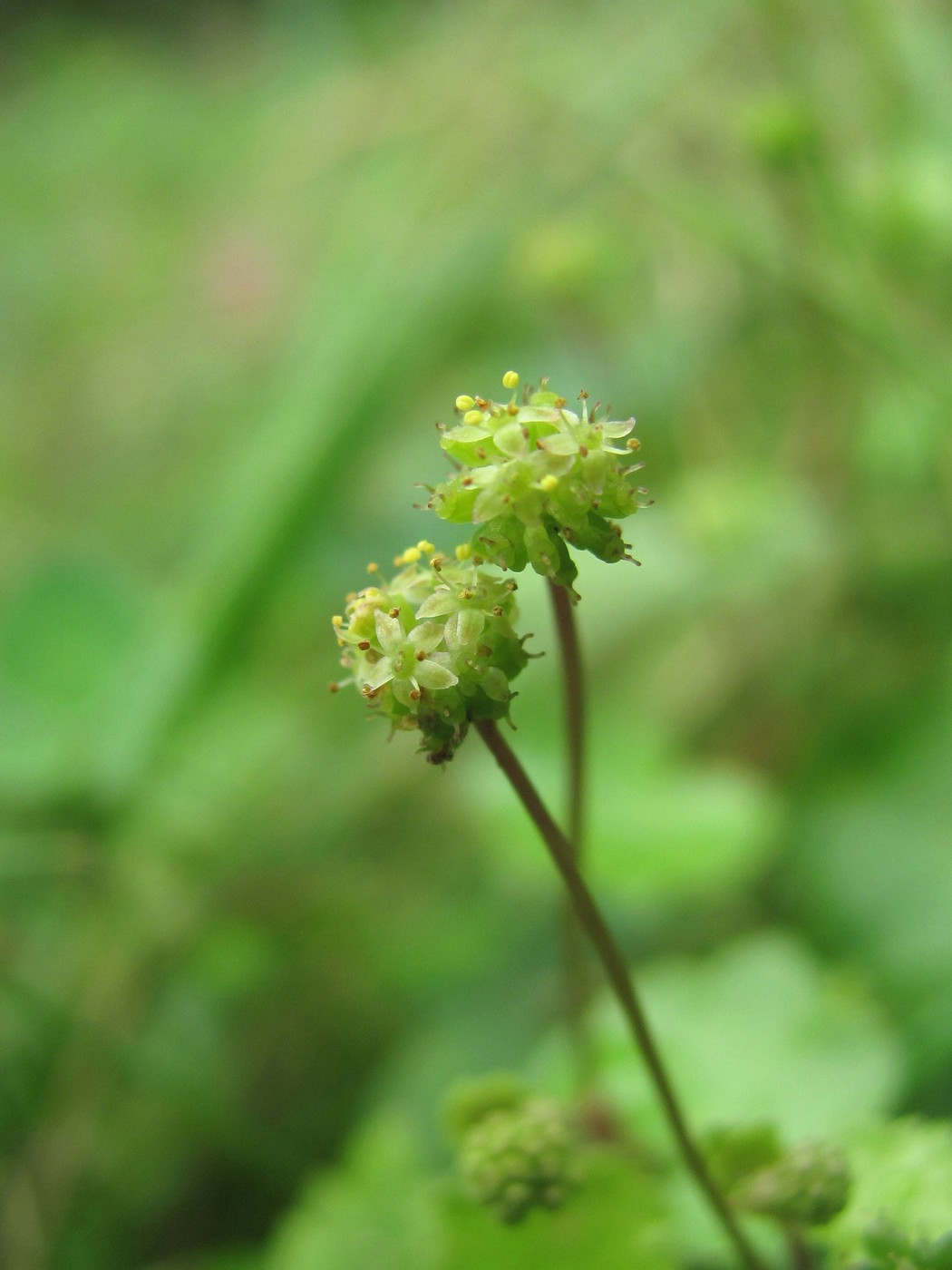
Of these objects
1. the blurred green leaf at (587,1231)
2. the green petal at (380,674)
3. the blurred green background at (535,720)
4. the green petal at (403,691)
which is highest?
the blurred green background at (535,720)

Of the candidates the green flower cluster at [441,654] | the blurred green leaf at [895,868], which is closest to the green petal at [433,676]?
the green flower cluster at [441,654]

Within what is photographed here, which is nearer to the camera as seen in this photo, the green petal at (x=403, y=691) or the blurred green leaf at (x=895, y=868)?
the green petal at (x=403, y=691)

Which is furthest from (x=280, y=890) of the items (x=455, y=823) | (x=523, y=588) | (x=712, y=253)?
(x=712, y=253)

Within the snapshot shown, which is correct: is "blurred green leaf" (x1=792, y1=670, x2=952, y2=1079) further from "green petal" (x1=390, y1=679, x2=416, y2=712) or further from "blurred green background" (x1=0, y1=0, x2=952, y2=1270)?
"green petal" (x1=390, y1=679, x2=416, y2=712)

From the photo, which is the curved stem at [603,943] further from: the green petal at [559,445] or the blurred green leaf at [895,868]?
the blurred green leaf at [895,868]

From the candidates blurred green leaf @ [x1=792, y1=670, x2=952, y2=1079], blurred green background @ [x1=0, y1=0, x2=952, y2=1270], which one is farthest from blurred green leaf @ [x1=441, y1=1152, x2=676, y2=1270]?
blurred green leaf @ [x1=792, y1=670, x2=952, y2=1079]

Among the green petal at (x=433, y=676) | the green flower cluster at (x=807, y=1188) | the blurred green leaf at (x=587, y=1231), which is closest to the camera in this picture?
the green petal at (x=433, y=676)

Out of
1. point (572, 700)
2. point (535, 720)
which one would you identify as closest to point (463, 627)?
point (572, 700)
